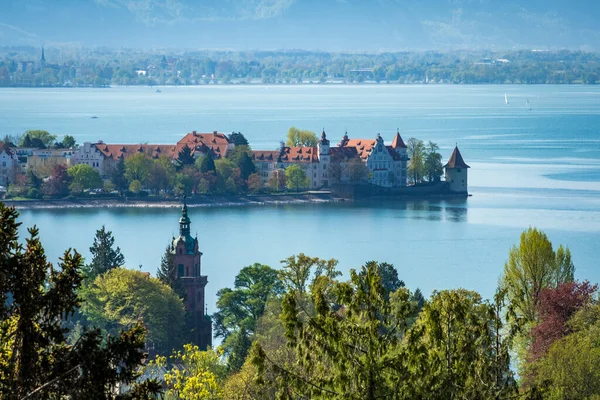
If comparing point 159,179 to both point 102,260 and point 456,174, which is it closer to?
point 456,174

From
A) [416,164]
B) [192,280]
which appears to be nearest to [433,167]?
[416,164]

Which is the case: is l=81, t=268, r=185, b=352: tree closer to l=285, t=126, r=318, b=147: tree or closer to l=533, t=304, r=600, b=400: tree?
l=533, t=304, r=600, b=400: tree

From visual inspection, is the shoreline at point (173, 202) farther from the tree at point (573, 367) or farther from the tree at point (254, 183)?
the tree at point (573, 367)

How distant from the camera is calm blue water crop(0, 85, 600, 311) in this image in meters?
28.4

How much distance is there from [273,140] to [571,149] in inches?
486

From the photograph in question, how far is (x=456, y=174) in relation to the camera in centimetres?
4322

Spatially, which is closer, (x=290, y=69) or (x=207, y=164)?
(x=207, y=164)

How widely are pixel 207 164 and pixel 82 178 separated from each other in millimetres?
3579

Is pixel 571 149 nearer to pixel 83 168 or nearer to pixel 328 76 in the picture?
pixel 83 168

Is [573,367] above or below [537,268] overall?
below


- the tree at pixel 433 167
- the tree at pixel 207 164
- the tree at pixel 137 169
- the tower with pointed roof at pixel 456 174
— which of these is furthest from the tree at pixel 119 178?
the tower with pointed roof at pixel 456 174

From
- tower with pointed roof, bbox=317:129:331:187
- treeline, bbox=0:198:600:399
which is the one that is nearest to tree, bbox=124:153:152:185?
tower with pointed roof, bbox=317:129:331:187

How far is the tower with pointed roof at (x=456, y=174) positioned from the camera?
140ft

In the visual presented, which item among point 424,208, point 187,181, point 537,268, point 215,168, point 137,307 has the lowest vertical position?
point 137,307
